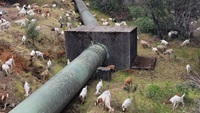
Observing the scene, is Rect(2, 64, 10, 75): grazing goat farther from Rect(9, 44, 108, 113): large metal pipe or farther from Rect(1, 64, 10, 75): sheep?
Rect(9, 44, 108, 113): large metal pipe

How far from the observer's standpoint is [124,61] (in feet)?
42.0

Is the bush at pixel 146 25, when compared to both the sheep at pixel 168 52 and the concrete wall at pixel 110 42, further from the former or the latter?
the concrete wall at pixel 110 42

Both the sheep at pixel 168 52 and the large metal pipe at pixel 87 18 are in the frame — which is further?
the large metal pipe at pixel 87 18

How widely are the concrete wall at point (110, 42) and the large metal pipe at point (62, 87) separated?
89 centimetres

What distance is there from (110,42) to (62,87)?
4795 millimetres

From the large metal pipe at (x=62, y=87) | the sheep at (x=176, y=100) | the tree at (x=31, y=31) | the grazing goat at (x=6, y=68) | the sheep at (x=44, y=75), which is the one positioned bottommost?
the sheep at (x=176, y=100)

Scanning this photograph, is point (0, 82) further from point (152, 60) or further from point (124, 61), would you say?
point (152, 60)

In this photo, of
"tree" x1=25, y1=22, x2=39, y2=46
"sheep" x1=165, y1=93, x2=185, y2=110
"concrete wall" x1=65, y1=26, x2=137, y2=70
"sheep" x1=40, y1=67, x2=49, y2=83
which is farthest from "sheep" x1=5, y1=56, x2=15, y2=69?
"sheep" x1=165, y1=93, x2=185, y2=110

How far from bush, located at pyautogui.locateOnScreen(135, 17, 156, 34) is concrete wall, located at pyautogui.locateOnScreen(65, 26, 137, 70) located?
639 cm

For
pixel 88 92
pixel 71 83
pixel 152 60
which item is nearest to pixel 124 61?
pixel 152 60

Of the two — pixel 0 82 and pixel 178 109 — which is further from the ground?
pixel 0 82

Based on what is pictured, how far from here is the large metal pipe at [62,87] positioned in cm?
710

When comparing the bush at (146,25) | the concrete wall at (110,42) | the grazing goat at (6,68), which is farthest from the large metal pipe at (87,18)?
the grazing goat at (6,68)

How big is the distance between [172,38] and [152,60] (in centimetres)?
542
